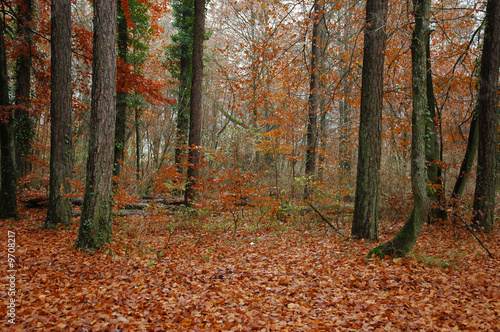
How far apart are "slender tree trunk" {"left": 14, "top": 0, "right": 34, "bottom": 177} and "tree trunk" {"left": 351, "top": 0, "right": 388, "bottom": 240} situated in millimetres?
10062

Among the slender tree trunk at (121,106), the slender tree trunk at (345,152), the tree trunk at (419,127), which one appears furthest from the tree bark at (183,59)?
the tree trunk at (419,127)

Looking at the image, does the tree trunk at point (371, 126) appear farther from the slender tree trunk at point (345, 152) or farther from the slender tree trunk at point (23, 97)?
the slender tree trunk at point (23, 97)

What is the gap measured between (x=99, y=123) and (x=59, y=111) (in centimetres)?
237

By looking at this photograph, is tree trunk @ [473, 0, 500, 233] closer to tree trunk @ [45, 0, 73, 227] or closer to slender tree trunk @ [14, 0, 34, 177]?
tree trunk @ [45, 0, 73, 227]

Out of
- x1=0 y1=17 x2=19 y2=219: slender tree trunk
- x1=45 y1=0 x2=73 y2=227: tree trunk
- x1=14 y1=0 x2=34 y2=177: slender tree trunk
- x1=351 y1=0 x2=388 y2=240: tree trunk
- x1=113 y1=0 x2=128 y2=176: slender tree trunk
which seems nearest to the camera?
x1=351 y1=0 x2=388 y2=240: tree trunk

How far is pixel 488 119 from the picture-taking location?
23.5 feet

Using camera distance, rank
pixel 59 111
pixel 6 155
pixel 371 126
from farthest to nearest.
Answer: pixel 6 155 < pixel 59 111 < pixel 371 126

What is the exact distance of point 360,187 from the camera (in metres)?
6.65

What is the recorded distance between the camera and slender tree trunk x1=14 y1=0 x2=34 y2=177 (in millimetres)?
9523

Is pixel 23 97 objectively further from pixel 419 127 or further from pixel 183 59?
pixel 419 127

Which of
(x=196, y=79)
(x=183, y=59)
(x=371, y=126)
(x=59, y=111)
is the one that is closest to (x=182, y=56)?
(x=183, y=59)

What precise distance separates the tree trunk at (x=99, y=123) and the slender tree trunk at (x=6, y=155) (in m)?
3.48

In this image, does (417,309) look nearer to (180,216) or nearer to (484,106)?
(484,106)

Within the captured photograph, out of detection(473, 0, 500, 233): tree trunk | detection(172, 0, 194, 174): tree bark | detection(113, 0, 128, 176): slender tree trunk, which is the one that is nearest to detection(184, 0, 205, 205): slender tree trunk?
detection(113, 0, 128, 176): slender tree trunk
